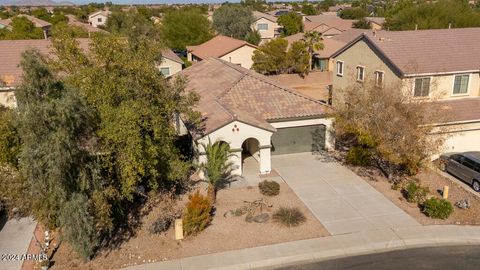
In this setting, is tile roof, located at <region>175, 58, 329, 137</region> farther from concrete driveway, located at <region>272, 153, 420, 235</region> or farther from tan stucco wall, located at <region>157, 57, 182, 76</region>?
tan stucco wall, located at <region>157, 57, 182, 76</region>

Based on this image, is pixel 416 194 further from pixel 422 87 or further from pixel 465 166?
pixel 422 87

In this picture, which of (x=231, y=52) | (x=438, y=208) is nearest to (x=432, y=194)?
(x=438, y=208)

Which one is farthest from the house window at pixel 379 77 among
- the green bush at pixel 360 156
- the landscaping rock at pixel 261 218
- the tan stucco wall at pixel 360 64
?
the landscaping rock at pixel 261 218

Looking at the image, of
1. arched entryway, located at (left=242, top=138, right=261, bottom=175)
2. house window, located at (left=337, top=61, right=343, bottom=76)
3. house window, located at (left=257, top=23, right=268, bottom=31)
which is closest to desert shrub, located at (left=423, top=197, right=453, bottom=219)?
arched entryway, located at (left=242, top=138, right=261, bottom=175)

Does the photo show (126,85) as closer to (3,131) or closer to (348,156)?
(3,131)

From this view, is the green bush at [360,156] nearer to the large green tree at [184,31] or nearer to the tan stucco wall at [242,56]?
the tan stucco wall at [242,56]
